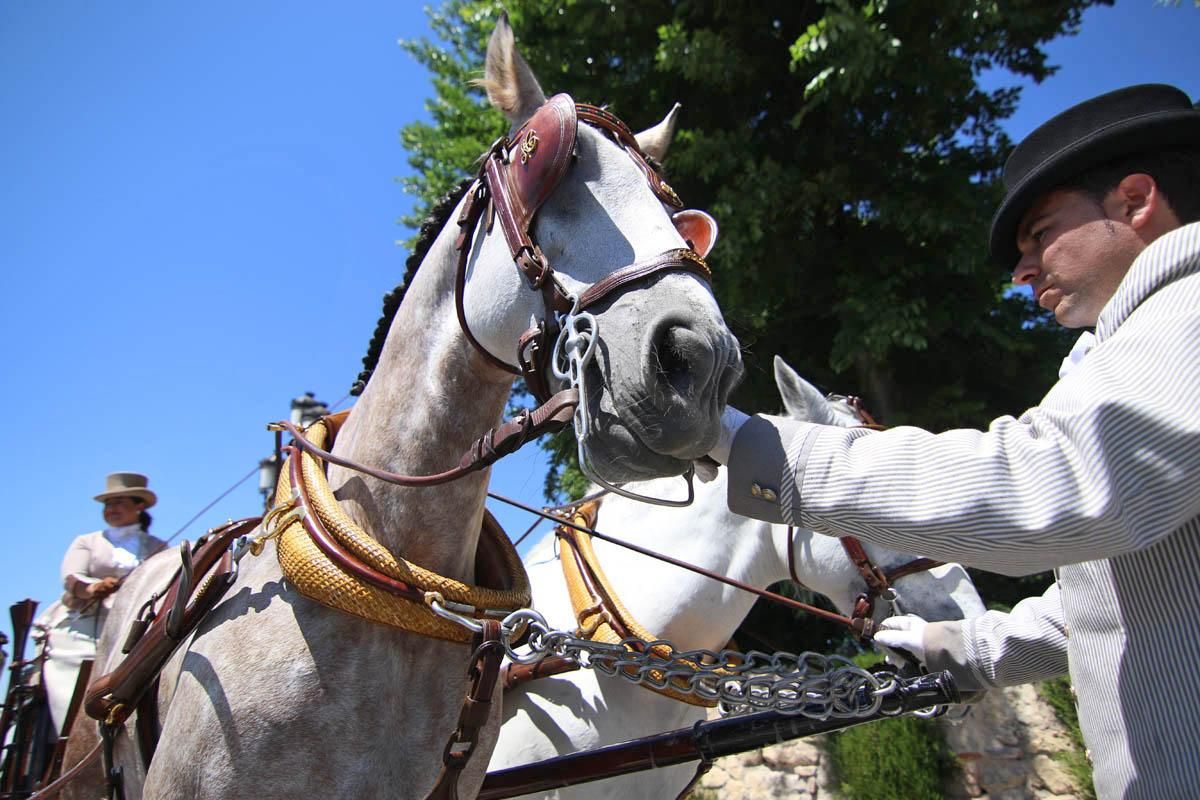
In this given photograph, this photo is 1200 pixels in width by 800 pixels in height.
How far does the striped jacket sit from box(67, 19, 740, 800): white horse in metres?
0.27

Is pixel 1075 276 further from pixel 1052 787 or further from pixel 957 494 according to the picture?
pixel 1052 787

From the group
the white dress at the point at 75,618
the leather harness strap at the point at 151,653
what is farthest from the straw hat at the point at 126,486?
the leather harness strap at the point at 151,653

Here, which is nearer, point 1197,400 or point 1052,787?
point 1197,400

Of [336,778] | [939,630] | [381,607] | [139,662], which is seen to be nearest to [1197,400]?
[939,630]

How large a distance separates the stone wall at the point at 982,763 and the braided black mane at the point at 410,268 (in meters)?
4.91

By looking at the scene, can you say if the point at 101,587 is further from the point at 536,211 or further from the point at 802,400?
the point at 802,400

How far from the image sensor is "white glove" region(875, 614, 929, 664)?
2.25 meters

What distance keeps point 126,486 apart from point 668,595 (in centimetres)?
368

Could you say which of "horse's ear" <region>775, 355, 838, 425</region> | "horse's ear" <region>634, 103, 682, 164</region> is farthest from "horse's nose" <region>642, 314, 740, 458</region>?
"horse's ear" <region>775, 355, 838, 425</region>

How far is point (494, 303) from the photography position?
1.98m

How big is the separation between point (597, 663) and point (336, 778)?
749 mm

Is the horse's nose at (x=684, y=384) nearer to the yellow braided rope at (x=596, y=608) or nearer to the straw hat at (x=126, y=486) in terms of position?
the yellow braided rope at (x=596, y=608)

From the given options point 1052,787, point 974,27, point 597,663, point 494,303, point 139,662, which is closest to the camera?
point 494,303

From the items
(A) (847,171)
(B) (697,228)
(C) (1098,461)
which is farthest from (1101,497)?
(A) (847,171)
